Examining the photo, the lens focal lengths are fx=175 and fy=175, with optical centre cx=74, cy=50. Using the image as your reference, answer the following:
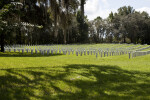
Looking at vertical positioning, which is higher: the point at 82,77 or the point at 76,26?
the point at 76,26

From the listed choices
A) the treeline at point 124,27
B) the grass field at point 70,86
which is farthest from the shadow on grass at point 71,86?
the treeline at point 124,27

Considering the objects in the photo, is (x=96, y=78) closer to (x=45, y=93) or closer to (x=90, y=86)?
(x=90, y=86)

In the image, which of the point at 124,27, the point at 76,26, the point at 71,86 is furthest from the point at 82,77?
the point at 124,27

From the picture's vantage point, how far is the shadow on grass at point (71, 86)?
18.8 ft

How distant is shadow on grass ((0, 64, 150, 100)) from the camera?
5723 mm

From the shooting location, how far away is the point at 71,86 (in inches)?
267

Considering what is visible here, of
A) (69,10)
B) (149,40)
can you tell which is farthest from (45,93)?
(149,40)

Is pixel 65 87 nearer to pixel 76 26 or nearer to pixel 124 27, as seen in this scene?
pixel 76 26

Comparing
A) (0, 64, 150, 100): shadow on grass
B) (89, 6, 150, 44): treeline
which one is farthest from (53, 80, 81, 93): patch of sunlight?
(89, 6, 150, 44): treeline

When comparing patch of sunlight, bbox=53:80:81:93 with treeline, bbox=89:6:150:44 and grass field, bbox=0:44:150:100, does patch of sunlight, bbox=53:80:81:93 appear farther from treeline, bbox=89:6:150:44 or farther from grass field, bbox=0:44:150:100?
treeline, bbox=89:6:150:44

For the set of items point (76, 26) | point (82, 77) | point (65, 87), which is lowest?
point (65, 87)

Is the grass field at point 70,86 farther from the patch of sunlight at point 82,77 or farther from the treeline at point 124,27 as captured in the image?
the treeline at point 124,27

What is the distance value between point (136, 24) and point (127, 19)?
176 inches

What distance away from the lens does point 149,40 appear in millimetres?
80062
